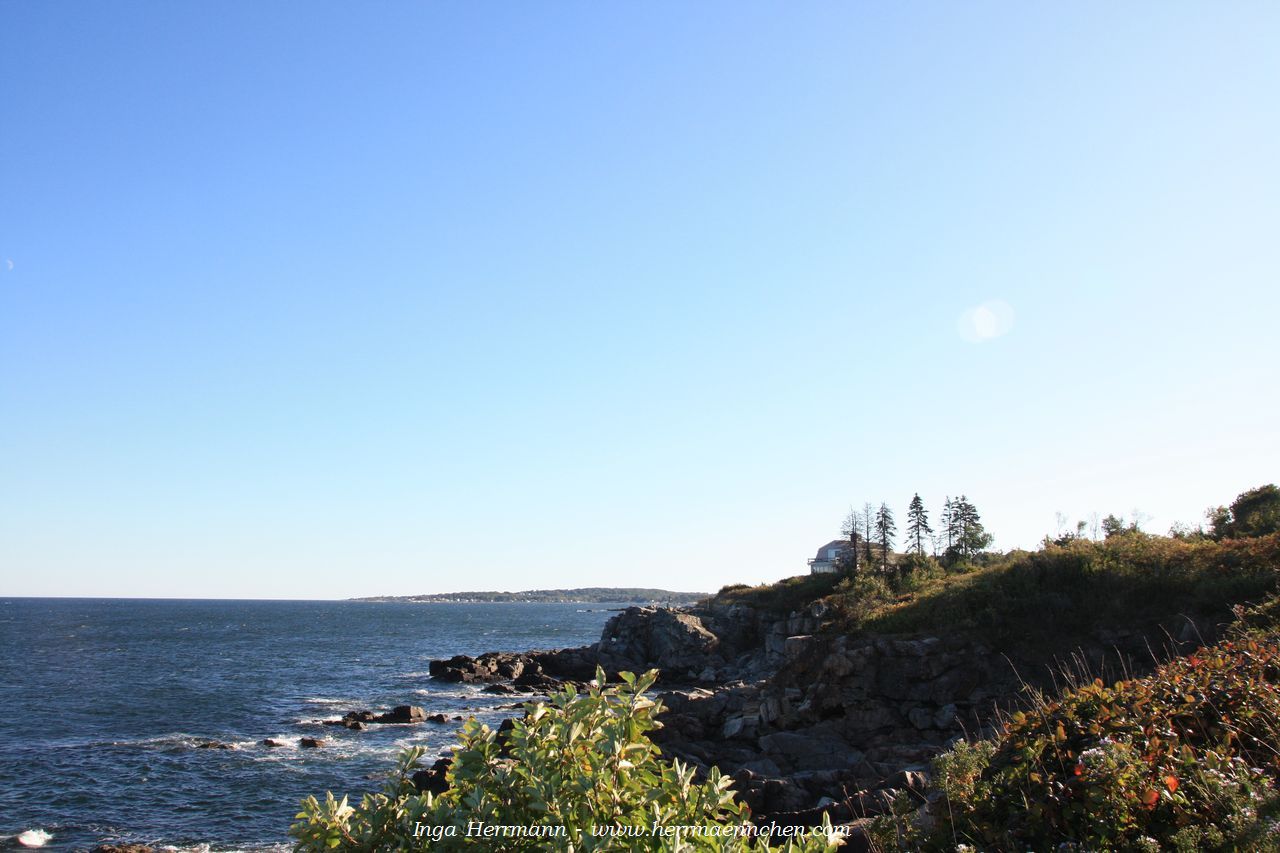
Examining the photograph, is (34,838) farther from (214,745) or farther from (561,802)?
(561,802)

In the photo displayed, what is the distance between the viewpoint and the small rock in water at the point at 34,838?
2303 centimetres

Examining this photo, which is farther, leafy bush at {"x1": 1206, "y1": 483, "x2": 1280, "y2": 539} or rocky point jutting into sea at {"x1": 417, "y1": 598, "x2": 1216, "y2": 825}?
leafy bush at {"x1": 1206, "y1": 483, "x2": 1280, "y2": 539}

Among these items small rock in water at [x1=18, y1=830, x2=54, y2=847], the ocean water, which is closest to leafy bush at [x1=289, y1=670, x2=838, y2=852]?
the ocean water

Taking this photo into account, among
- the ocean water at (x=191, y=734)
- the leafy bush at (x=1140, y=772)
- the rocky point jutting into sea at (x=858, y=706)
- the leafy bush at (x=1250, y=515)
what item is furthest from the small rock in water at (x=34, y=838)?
the leafy bush at (x=1250, y=515)

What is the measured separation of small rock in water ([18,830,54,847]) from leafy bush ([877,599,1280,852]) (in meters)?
27.4

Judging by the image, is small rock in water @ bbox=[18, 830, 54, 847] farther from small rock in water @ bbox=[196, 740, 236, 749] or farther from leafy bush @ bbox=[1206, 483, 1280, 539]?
leafy bush @ bbox=[1206, 483, 1280, 539]

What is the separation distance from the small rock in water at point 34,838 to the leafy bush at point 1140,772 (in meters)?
27.4

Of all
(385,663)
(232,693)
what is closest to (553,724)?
(232,693)

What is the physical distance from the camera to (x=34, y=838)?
23406 mm

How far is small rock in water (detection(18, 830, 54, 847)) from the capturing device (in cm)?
2303

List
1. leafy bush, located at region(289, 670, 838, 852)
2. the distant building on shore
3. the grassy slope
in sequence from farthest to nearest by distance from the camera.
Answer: the distant building on shore < the grassy slope < leafy bush, located at region(289, 670, 838, 852)

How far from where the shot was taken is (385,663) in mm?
72250

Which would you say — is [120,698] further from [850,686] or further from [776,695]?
[850,686]

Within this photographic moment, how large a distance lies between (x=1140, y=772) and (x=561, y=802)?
18.5 ft
